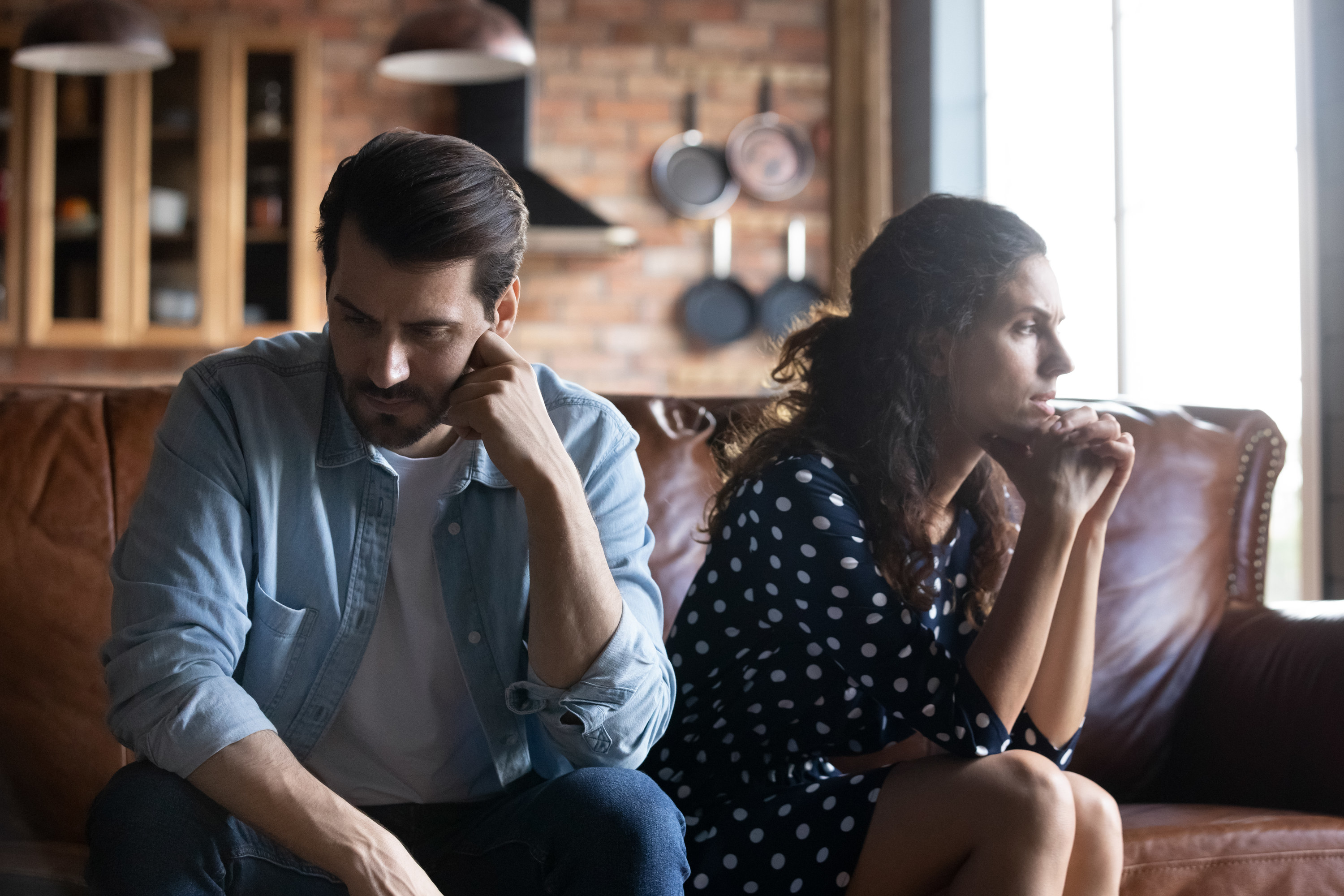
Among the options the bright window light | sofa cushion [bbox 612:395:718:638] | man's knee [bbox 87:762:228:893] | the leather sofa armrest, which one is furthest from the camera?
the bright window light

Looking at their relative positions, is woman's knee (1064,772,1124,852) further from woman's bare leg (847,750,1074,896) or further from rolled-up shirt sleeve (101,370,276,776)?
rolled-up shirt sleeve (101,370,276,776)

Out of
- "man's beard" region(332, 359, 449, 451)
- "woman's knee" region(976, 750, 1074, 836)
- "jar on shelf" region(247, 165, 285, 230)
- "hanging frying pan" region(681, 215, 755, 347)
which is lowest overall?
"woman's knee" region(976, 750, 1074, 836)

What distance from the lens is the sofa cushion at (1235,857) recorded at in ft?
4.59

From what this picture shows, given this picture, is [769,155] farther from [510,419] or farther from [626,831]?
[626,831]

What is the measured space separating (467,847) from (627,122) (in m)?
4.01

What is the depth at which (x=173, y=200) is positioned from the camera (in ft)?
14.9

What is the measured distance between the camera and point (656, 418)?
73.7 inches

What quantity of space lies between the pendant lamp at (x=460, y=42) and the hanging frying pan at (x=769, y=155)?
1621 millimetres

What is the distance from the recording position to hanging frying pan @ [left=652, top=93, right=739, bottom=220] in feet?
15.8

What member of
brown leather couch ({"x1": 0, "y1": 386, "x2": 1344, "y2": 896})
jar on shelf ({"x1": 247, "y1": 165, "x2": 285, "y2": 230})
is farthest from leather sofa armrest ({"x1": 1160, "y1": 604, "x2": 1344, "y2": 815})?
jar on shelf ({"x1": 247, "y1": 165, "x2": 285, "y2": 230})

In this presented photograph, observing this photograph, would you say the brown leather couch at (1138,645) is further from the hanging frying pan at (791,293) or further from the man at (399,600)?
the hanging frying pan at (791,293)

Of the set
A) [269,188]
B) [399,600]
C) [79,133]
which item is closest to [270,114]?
[269,188]

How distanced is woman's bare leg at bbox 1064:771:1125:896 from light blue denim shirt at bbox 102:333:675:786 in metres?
0.44

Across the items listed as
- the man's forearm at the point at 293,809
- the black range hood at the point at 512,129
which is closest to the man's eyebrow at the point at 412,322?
the man's forearm at the point at 293,809
